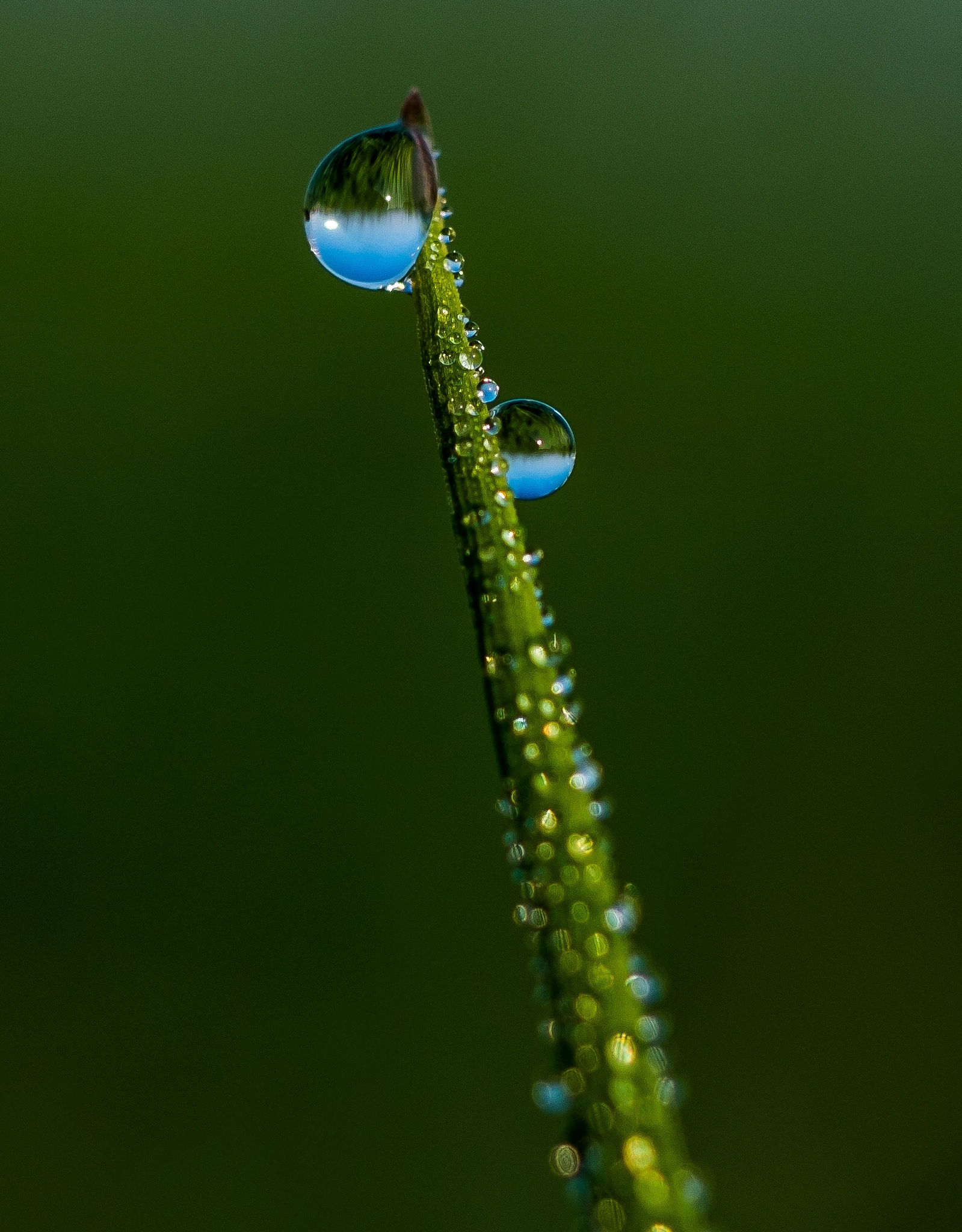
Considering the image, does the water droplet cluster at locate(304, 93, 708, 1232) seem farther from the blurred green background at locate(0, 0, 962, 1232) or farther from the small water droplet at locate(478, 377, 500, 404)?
the blurred green background at locate(0, 0, 962, 1232)

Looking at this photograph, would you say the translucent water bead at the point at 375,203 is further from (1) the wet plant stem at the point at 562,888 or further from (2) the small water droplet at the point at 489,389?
(1) the wet plant stem at the point at 562,888

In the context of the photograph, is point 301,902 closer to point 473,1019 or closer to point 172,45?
point 473,1019

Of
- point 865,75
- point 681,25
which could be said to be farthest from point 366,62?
point 865,75

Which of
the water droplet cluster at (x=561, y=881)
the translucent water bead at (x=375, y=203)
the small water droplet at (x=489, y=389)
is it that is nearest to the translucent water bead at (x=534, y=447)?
the small water droplet at (x=489, y=389)

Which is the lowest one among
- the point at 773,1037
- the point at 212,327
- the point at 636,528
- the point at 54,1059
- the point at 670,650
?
the point at 773,1037

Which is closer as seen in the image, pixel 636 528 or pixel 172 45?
pixel 636 528

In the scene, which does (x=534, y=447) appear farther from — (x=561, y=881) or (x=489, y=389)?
(x=561, y=881)
